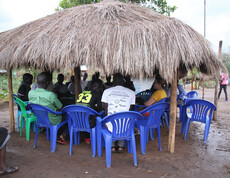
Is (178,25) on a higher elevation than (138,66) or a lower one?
higher

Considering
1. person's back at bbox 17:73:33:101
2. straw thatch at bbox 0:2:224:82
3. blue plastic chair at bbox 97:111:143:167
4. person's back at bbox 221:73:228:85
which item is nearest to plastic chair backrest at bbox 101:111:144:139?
blue plastic chair at bbox 97:111:143:167

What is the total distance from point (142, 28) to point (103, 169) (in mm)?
2655

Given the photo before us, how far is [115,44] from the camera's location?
3256mm

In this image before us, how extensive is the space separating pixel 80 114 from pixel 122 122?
842 millimetres

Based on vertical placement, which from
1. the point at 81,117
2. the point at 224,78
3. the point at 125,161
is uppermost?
the point at 224,78

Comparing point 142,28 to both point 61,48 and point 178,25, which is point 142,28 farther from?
point 61,48

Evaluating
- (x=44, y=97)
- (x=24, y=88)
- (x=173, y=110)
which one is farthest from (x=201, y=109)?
(x=24, y=88)

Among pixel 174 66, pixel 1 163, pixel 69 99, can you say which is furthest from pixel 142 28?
pixel 1 163

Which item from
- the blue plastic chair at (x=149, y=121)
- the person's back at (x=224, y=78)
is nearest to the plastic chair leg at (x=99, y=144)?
the blue plastic chair at (x=149, y=121)

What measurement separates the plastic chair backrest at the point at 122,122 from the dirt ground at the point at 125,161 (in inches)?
22.9

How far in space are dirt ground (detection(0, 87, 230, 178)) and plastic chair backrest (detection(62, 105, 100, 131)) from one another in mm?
634

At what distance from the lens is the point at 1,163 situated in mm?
2850

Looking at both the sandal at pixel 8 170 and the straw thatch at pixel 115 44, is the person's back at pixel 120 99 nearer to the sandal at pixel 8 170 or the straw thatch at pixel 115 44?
the straw thatch at pixel 115 44

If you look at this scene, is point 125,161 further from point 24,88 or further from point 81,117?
point 24,88
